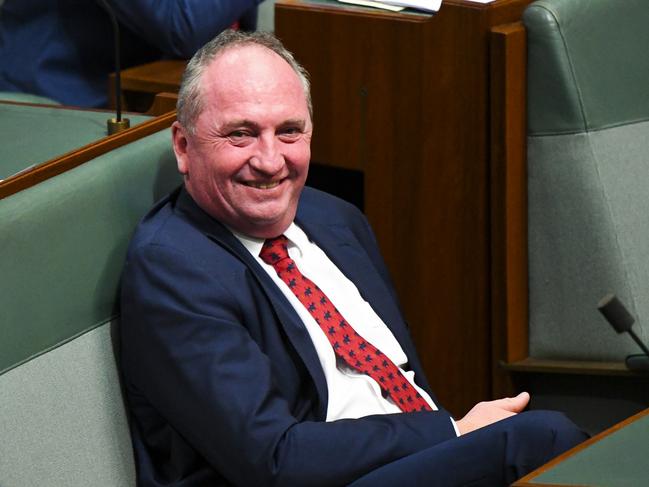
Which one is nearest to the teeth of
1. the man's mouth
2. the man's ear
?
the man's mouth

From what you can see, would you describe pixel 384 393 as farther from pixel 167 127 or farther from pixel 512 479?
pixel 167 127

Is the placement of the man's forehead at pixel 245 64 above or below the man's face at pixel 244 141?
above

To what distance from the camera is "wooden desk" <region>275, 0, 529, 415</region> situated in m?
2.66

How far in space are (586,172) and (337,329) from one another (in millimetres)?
742

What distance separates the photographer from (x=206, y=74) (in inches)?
78.5

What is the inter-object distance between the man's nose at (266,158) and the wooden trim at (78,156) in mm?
235

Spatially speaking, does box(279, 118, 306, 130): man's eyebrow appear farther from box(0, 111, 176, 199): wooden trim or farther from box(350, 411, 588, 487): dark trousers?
box(350, 411, 588, 487): dark trousers

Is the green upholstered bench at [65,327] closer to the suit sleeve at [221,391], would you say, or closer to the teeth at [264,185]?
the suit sleeve at [221,391]

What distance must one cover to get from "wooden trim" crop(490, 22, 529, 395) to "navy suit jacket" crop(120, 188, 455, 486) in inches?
28.5

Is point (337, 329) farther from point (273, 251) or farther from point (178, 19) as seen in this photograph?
point (178, 19)

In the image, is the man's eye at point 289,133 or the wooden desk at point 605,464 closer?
the wooden desk at point 605,464

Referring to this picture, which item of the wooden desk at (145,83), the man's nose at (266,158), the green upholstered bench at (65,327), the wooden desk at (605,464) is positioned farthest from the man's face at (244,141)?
the wooden desk at (145,83)

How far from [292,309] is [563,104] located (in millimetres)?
823

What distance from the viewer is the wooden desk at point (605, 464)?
1.46 m
